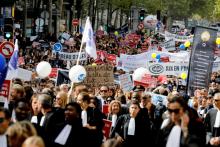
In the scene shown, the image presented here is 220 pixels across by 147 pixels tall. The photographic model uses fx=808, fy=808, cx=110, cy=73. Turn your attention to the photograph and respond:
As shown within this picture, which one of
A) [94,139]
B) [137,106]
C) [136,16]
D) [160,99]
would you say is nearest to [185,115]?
[94,139]

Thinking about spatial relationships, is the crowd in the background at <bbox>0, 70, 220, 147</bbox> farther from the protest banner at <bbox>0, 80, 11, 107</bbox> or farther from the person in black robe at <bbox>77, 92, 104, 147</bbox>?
the protest banner at <bbox>0, 80, 11, 107</bbox>

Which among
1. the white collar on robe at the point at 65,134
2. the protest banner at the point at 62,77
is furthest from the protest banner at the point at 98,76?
the white collar on robe at the point at 65,134

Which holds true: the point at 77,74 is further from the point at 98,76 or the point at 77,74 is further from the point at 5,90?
the point at 5,90

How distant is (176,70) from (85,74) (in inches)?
255

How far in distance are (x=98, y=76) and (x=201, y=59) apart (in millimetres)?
2558

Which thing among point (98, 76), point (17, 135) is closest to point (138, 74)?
point (98, 76)

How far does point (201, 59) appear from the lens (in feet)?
55.8

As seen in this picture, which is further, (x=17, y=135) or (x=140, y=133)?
(x=140, y=133)

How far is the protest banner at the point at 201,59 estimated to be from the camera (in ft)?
55.8

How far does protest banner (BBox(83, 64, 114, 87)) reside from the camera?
714 inches

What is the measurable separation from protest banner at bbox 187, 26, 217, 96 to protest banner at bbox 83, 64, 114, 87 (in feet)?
7.14

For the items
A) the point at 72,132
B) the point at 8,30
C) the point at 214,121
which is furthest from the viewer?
the point at 8,30

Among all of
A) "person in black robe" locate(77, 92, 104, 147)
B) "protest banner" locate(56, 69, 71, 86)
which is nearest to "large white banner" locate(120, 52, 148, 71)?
"protest banner" locate(56, 69, 71, 86)

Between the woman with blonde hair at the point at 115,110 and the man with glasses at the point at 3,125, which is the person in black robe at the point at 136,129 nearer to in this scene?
the woman with blonde hair at the point at 115,110
